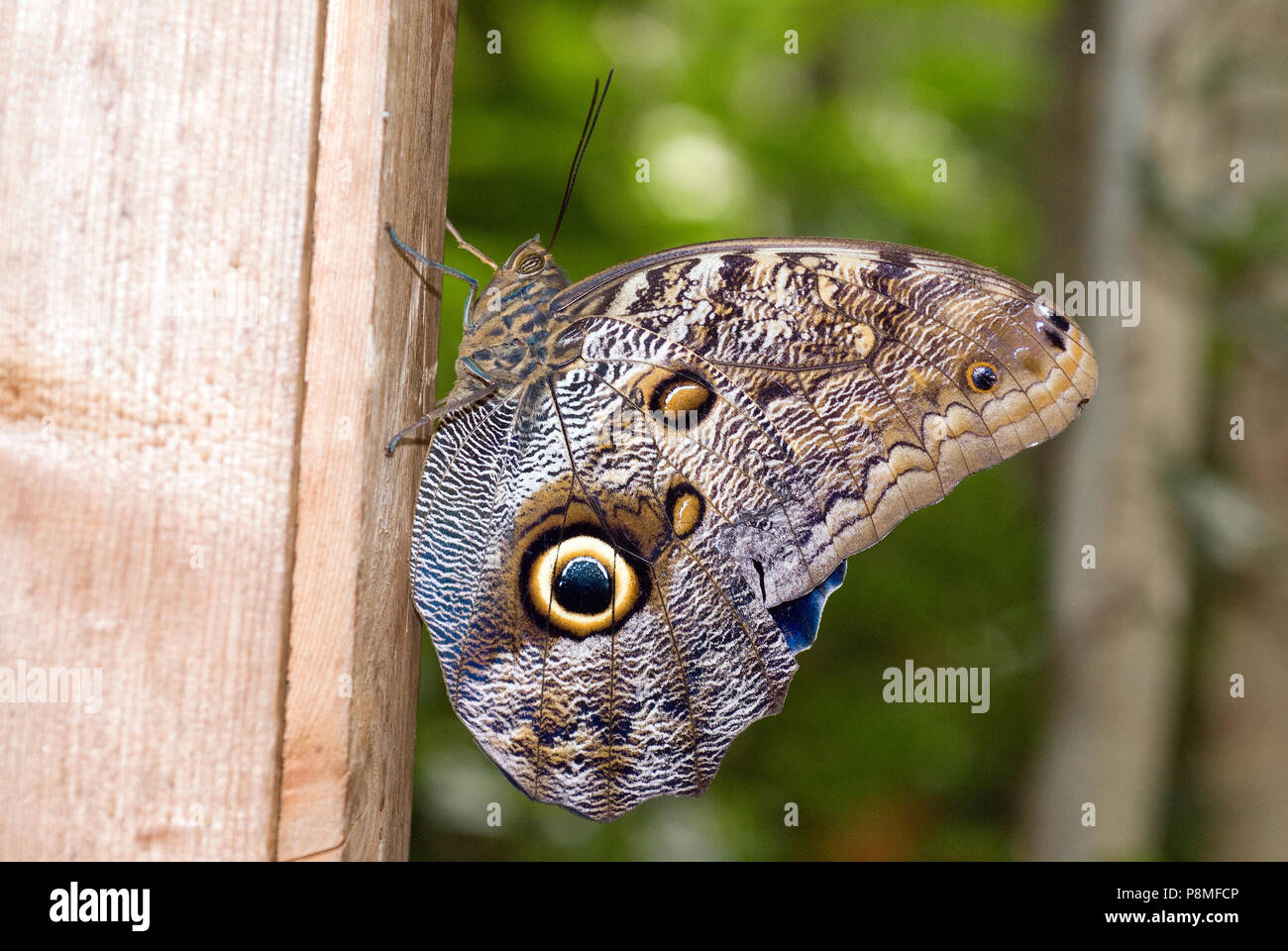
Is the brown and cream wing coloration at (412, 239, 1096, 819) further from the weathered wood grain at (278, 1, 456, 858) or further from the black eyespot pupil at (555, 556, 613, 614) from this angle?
the weathered wood grain at (278, 1, 456, 858)

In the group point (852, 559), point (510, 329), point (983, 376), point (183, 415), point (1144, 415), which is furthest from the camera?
point (852, 559)

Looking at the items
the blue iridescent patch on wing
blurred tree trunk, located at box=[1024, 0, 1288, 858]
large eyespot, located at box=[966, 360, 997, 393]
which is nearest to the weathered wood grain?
the blue iridescent patch on wing

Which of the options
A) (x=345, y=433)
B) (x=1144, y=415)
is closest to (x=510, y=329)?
(x=345, y=433)

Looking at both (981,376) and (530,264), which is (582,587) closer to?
(530,264)

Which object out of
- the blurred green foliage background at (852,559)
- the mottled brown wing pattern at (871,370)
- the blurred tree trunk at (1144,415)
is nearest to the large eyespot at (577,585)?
the mottled brown wing pattern at (871,370)
